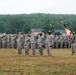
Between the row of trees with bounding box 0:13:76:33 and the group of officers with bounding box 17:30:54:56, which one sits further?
the row of trees with bounding box 0:13:76:33

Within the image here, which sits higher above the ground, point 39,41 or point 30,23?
point 39,41

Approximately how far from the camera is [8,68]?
20516 mm

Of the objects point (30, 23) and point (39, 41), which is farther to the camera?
point (30, 23)

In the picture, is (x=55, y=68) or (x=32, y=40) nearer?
(x=55, y=68)

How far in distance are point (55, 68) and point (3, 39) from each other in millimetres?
31303

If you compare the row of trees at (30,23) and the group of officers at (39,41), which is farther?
the row of trees at (30,23)

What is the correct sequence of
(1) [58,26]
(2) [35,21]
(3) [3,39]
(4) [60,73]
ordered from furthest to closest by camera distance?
(2) [35,21]
(1) [58,26]
(3) [3,39]
(4) [60,73]

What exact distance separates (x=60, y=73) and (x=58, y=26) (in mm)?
123850

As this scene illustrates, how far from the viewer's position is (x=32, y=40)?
32031mm

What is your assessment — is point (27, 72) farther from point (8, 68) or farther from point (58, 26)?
point (58, 26)

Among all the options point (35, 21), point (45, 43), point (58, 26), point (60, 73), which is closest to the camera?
point (60, 73)

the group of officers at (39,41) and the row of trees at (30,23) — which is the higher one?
the group of officers at (39,41)

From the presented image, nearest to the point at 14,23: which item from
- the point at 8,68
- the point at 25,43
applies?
the point at 25,43

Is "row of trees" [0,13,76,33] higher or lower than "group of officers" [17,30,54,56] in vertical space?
lower
